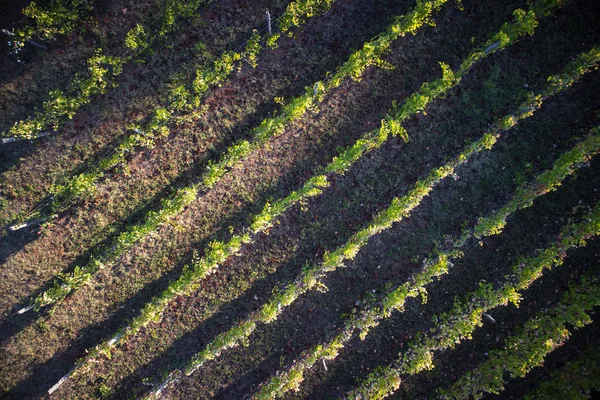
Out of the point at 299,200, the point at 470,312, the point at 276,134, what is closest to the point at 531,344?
the point at 470,312

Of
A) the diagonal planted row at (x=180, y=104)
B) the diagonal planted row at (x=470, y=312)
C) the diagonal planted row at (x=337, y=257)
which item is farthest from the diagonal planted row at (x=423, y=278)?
the diagonal planted row at (x=180, y=104)

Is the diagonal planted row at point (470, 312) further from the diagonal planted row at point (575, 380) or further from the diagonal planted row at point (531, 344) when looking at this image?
the diagonal planted row at point (575, 380)

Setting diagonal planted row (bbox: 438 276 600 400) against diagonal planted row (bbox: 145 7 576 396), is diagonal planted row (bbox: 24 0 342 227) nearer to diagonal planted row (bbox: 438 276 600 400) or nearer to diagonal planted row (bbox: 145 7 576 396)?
diagonal planted row (bbox: 145 7 576 396)

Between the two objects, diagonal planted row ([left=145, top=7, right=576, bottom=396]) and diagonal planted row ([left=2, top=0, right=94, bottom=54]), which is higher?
diagonal planted row ([left=2, top=0, right=94, bottom=54])

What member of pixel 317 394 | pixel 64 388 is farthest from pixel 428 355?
pixel 64 388

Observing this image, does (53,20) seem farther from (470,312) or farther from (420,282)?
(470,312)

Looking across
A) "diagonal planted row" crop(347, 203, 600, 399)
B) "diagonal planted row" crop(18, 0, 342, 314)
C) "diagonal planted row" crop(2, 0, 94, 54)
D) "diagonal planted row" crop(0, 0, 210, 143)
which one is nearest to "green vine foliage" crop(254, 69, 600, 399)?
"diagonal planted row" crop(347, 203, 600, 399)
